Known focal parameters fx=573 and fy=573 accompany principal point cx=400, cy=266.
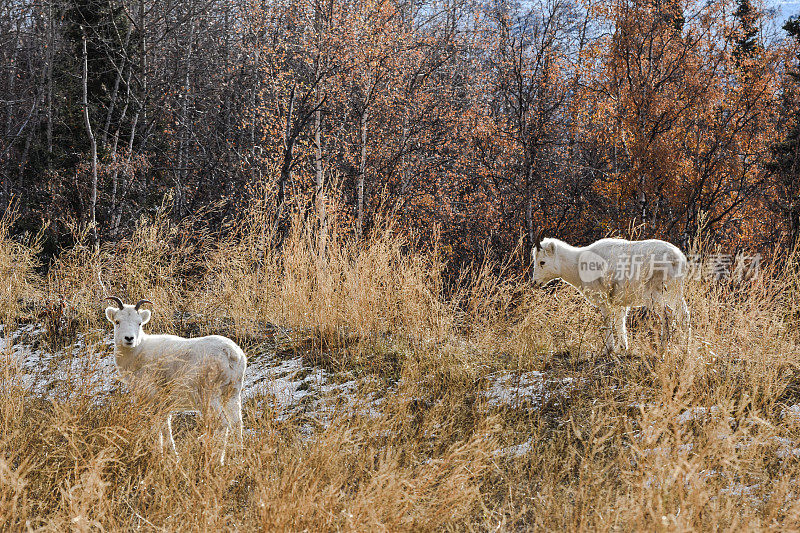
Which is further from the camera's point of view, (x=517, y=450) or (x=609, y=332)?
(x=609, y=332)

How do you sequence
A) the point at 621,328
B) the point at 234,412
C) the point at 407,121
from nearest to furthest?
the point at 234,412, the point at 621,328, the point at 407,121

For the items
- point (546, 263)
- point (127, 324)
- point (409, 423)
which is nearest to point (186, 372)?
point (127, 324)

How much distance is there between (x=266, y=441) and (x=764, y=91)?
12882mm

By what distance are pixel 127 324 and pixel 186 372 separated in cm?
53

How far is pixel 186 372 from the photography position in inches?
143

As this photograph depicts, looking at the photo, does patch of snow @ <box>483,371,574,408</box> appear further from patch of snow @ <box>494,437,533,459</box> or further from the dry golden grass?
patch of snow @ <box>494,437,533,459</box>

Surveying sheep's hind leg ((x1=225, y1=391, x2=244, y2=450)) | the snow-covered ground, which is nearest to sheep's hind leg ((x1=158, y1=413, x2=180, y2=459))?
sheep's hind leg ((x1=225, y1=391, x2=244, y2=450))

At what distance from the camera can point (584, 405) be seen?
13.3ft

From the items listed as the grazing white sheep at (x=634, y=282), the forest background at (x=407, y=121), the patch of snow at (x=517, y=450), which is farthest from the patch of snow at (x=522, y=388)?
the forest background at (x=407, y=121)

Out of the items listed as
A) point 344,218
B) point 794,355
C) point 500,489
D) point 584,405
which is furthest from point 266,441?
point 344,218

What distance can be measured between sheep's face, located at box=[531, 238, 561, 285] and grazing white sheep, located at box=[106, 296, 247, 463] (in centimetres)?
304

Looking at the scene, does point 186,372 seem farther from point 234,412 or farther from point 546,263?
point 546,263

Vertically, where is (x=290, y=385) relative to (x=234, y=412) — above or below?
below

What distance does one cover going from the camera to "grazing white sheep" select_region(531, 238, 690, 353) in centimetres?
472
